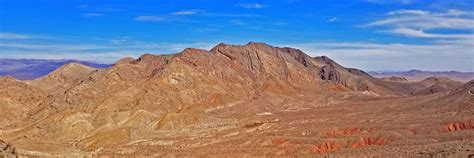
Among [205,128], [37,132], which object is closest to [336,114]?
[205,128]

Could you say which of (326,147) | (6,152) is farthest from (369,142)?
(6,152)

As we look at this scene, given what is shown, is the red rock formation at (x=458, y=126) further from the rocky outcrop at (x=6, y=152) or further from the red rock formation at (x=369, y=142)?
the rocky outcrop at (x=6, y=152)

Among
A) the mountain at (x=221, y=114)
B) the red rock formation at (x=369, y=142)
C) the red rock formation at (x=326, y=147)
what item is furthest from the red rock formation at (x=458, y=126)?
the red rock formation at (x=326, y=147)

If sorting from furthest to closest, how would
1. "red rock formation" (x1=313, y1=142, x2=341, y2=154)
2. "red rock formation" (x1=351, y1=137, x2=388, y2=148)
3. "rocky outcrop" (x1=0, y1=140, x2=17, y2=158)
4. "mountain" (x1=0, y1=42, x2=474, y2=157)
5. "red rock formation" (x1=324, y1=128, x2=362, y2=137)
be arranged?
"red rock formation" (x1=324, y1=128, x2=362, y2=137)
"mountain" (x1=0, y1=42, x2=474, y2=157)
"red rock formation" (x1=351, y1=137, x2=388, y2=148)
"red rock formation" (x1=313, y1=142, x2=341, y2=154)
"rocky outcrop" (x1=0, y1=140, x2=17, y2=158)

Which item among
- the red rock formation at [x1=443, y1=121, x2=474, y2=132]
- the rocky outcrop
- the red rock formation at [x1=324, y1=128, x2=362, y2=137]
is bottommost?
the rocky outcrop

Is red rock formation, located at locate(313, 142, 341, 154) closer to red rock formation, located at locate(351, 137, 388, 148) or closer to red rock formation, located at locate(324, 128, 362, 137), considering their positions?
red rock formation, located at locate(351, 137, 388, 148)

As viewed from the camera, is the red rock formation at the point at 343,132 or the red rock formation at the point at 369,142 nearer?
the red rock formation at the point at 369,142

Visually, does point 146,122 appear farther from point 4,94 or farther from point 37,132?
point 4,94

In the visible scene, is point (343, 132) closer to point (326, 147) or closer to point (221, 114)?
point (326, 147)

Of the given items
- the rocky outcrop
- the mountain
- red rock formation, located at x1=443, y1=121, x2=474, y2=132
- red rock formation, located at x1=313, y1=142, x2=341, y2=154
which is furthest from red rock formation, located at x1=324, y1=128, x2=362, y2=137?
the rocky outcrop
